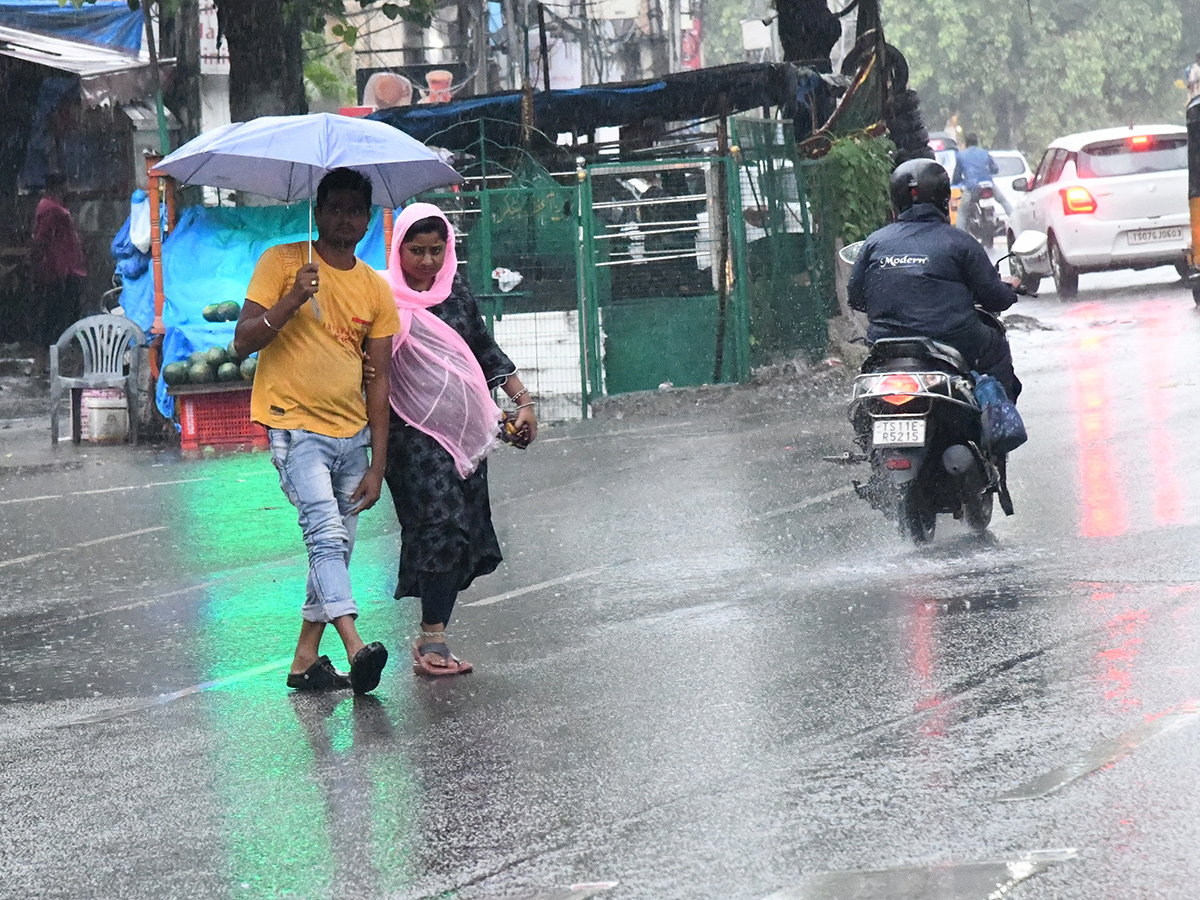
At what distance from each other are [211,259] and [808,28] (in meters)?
7.52

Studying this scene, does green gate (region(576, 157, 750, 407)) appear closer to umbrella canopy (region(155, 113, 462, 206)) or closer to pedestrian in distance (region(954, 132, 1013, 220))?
umbrella canopy (region(155, 113, 462, 206))

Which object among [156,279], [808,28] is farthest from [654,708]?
[808,28]

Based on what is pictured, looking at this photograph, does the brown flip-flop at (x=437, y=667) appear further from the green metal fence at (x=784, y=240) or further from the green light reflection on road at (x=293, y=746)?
the green metal fence at (x=784, y=240)

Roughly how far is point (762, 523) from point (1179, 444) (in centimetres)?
301

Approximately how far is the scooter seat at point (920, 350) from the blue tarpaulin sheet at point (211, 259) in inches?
325

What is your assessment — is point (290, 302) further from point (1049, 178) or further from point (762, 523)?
point (1049, 178)

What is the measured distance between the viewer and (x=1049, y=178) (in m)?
24.3

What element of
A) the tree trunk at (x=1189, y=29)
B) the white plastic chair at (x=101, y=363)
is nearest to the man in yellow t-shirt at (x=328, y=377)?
the white plastic chair at (x=101, y=363)

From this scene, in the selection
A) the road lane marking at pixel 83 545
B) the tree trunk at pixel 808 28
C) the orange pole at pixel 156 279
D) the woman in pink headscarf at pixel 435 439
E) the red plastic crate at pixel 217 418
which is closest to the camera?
the woman in pink headscarf at pixel 435 439

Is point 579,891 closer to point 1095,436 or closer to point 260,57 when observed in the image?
point 1095,436

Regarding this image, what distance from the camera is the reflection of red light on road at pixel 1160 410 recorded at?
9.48 meters

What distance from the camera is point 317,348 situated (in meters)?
6.59

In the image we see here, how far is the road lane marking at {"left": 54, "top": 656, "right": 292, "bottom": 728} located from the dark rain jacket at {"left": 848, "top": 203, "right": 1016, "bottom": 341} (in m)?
3.36

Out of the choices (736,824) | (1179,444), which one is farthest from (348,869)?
(1179,444)
